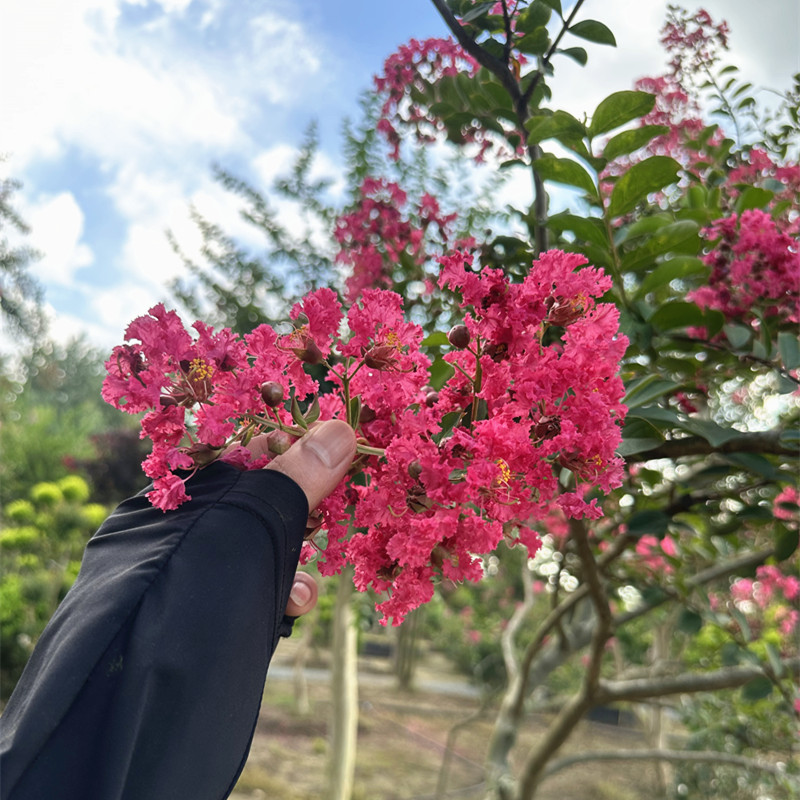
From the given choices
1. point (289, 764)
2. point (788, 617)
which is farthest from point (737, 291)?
point (289, 764)

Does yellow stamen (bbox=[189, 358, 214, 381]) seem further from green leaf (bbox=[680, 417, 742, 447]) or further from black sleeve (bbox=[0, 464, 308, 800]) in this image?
green leaf (bbox=[680, 417, 742, 447])

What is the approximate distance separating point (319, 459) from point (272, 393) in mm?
65

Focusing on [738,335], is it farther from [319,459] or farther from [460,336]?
[319,459]

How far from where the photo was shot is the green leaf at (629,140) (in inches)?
32.4

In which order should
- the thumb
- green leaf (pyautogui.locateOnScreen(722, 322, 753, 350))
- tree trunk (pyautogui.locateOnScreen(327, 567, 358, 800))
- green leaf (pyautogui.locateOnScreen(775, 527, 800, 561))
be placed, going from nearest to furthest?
the thumb < green leaf (pyautogui.locateOnScreen(722, 322, 753, 350)) < green leaf (pyautogui.locateOnScreen(775, 527, 800, 561)) < tree trunk (pyautogui.locateOnScreen(327, 567, 358, 800))

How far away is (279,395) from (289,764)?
588cm

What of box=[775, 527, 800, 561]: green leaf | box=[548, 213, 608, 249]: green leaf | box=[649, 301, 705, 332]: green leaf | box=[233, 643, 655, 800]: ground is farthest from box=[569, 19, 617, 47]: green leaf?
box=[233, 643, 655, 800]: ground

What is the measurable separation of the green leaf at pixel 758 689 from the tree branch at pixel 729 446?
1199 millimetres

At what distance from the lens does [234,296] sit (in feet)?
10.4

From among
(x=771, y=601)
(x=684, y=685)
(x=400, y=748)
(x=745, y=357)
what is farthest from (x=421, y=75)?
(x=400, y=748)

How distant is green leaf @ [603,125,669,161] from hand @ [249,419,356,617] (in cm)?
54

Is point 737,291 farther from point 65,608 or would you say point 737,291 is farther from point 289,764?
point 289,764

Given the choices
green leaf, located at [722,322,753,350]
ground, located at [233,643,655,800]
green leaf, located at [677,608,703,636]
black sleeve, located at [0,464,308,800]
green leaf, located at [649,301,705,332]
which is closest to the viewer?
black sleeve, located at [0,464,308,800]

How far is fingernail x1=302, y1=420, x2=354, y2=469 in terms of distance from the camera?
52 centimetres
